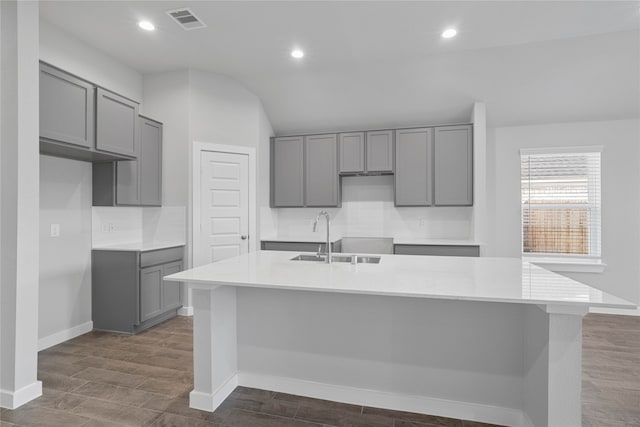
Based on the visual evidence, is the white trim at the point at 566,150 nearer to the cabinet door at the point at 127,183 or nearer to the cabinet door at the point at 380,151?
the cabinet door at the point at 380,151

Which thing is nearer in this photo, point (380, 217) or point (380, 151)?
point (380, 151)

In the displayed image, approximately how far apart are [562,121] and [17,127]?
5614 mm

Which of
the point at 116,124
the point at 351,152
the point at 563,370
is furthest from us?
the point at 351,152

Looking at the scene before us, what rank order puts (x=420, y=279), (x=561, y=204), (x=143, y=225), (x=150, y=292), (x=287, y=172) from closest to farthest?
(x=420, y=279)
(x=150, y=292)
(x=143, y=225)
(x=561, y=204)
(x=287, y=172)

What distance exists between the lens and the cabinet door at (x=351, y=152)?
4.68 metres

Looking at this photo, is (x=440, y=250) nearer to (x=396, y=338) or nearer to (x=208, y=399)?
(x=396, y=338)

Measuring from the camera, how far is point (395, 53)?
3719 mm

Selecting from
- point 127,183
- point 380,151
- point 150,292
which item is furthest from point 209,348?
point 380,151

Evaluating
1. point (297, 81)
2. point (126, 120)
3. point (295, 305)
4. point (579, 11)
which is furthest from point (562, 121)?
point (126, 120)

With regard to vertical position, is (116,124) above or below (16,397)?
above

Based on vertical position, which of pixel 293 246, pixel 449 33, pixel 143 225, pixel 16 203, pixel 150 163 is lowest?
pixel 293 246

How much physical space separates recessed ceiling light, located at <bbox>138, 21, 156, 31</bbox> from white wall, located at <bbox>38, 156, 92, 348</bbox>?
1.49 meters

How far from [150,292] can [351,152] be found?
304 centimetres

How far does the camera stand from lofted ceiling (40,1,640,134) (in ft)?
9.63
